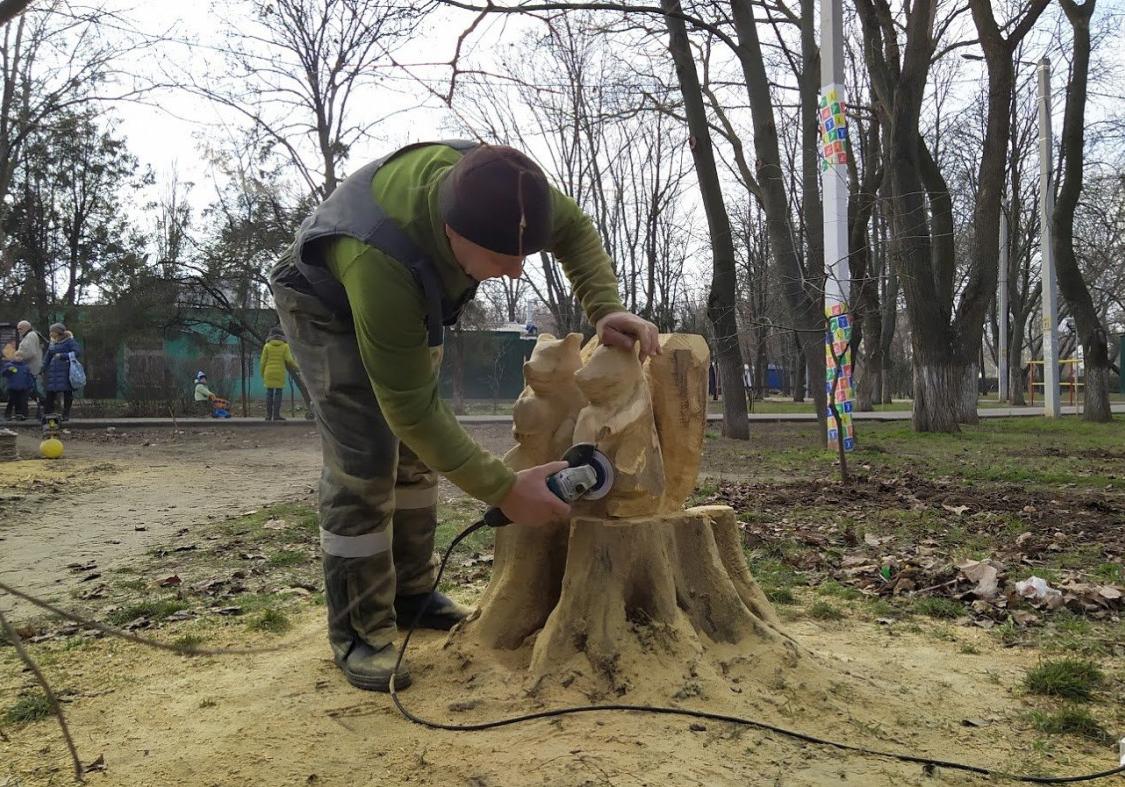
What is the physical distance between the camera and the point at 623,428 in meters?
2.50

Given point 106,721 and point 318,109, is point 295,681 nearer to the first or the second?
point 106,721

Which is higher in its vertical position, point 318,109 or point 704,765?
point 318,109

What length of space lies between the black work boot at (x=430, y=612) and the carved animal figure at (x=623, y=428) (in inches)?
38.4

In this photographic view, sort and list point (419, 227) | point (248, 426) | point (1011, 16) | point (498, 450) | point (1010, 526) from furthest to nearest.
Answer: point (248, 426)
point (1011, 16)
point (498, 450)
point (1010, 526)
point (419, 227)

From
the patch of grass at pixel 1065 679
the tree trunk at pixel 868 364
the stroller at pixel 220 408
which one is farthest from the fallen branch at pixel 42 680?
the tree trunk at pixel 868 364

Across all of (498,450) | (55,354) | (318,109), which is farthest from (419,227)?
(318,109)

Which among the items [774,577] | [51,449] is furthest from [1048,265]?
[51,449]

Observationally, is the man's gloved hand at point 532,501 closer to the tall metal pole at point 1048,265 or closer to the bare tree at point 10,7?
the bare tree at point 10,7

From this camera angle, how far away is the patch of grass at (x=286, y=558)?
4.67 m

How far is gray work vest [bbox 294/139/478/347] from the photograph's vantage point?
7.43 ft

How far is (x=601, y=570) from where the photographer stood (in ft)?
8.17

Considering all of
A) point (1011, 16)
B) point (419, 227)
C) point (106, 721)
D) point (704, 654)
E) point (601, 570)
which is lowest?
point (106, 721)

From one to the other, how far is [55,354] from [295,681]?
13.2 meters

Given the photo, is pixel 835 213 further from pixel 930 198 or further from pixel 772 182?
pixel 930 198
